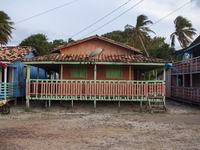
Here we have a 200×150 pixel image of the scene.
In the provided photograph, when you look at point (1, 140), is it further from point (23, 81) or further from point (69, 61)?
point (23, 81)

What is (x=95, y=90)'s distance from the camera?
424 inches

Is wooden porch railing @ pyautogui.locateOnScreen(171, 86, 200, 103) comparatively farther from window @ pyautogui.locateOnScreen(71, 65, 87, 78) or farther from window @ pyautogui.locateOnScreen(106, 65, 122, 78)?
window @ pyautogui.locateOnScreen(71, 65, 87, 78)

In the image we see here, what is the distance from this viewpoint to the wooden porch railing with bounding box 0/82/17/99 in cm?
1141

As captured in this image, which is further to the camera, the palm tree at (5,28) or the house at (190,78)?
the palm tree at (5,28)

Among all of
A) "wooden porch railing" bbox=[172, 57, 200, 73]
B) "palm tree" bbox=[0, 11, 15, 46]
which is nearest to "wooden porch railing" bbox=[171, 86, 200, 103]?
"wooden porch railing" bbox=[172, 57, 200, 73]

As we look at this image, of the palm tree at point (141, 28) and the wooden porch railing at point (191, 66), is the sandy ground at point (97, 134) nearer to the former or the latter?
the wooden porch railing at point (191, 66)

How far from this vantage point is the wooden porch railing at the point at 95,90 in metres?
10.8

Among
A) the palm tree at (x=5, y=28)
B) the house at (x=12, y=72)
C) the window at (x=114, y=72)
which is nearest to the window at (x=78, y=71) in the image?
the window at (x=114, y=72)

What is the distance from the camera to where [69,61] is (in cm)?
1072

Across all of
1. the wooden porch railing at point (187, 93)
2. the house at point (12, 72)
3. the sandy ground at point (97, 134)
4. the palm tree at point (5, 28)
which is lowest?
the sandy ground at point (97, 134)

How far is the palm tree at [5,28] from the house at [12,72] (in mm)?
4871

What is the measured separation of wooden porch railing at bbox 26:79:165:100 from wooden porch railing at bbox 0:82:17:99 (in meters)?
1.79

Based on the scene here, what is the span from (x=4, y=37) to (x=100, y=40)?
11513 millimetres

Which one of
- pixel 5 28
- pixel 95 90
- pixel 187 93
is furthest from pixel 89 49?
pixel 5 28
